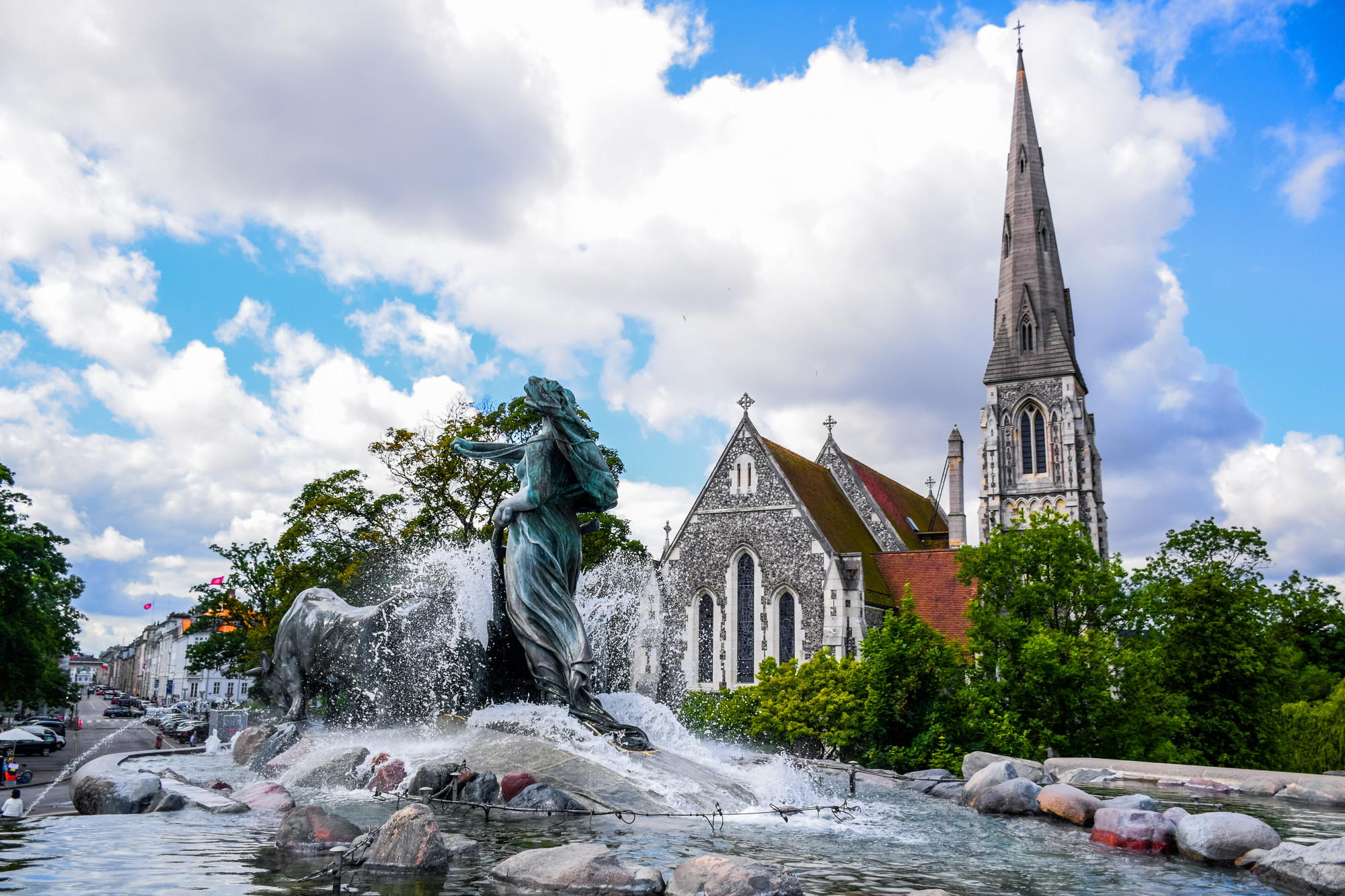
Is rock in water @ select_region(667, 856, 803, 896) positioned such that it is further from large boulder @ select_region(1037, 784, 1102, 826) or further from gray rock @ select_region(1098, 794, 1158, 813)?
large boulder @ select_region(1037, 784, 1102, 826)

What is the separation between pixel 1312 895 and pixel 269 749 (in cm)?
1179

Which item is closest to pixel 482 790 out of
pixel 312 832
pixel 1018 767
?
pixel 312 832

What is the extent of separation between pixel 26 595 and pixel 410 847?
31078 mm

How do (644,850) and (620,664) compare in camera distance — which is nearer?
(644,850)

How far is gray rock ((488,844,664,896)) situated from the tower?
39.7m

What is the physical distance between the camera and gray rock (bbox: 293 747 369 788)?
10094 millimetres

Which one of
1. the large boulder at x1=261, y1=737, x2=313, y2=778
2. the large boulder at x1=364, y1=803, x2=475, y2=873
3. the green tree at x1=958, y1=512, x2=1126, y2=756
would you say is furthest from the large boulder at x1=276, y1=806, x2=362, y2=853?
the green tree at x1=958, y1=512, x2=1126, y2=756

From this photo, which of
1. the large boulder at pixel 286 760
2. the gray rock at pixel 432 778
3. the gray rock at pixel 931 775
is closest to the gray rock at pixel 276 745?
the large boulder at pixel 286 760

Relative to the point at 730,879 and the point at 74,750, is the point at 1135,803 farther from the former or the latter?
the point at 74,750

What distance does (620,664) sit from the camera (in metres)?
31.3

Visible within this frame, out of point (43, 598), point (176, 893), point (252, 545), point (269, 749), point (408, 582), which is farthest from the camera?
point (252, 545)

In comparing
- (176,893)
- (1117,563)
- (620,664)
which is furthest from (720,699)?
(176,893)

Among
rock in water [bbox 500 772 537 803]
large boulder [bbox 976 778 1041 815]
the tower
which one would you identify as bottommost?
large boulder [bbox 976 778 1041 815]

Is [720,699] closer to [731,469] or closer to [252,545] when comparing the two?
[731,469]
